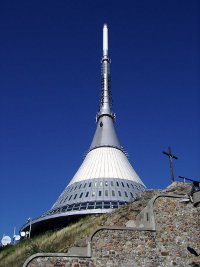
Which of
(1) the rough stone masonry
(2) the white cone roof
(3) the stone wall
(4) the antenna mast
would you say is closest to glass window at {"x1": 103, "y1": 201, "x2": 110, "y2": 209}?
(2) the white cone roof

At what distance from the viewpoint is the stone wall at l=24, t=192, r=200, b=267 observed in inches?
561

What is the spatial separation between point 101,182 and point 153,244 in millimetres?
29448

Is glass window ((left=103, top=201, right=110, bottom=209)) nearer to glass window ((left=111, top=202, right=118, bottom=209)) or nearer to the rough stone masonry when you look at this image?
glass window ((left=111, top=202, right=118, bottom=209))

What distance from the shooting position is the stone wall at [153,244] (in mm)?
14258

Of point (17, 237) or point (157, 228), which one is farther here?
point (17, 237)

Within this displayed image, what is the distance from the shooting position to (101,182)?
44.5 meters

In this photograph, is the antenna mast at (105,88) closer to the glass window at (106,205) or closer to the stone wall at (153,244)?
the glass window at (106,205)

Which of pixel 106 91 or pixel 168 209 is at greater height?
pixel 106 91

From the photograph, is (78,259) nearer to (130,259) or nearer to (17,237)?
(130,259)

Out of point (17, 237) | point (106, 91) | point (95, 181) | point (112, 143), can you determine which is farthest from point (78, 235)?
point (106, 91)

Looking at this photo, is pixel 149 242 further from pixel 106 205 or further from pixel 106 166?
pixel 106 166

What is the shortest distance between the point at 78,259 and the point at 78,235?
4404mm

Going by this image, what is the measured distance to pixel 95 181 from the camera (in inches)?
1769

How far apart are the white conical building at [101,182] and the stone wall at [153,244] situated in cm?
2012
